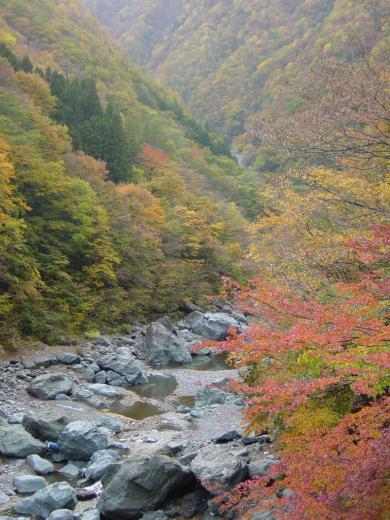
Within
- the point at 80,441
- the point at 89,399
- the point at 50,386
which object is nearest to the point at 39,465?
the point at 80,441

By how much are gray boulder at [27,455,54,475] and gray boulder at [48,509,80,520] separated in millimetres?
1807

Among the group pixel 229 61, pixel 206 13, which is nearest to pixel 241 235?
pixel 229 61

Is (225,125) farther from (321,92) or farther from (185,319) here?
(321,92)

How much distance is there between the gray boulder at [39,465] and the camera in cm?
937

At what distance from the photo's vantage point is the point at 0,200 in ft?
53.3

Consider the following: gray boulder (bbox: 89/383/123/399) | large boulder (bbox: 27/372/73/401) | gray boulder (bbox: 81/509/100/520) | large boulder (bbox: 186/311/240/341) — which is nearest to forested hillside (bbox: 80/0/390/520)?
gray boulder (bbox: 81/509/100/520)

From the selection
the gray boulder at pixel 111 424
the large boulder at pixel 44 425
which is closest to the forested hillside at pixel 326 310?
the gray boulder at pixel 111 424

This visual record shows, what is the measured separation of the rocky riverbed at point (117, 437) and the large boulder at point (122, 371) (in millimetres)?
36

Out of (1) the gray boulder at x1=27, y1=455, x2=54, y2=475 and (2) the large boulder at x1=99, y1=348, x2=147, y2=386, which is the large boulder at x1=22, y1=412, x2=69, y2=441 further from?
(2) the large boulder at x1=99, y1=348, x2=147, y2=386

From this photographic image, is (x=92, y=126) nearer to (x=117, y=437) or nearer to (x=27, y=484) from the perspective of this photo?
(x=117, y=437)

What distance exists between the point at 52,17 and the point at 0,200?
6025 centimetres

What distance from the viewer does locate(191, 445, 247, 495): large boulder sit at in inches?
302

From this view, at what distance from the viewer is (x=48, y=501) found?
26.3 feet

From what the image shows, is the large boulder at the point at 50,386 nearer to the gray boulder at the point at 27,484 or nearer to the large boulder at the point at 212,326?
the gray boulder at the point at 27,484
